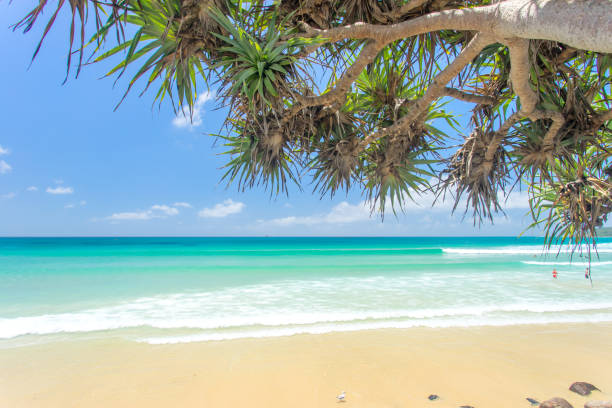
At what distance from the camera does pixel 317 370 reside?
2.88 m

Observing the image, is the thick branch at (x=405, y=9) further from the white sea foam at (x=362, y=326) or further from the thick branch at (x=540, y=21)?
the white sea foam at (x=362, y=326)

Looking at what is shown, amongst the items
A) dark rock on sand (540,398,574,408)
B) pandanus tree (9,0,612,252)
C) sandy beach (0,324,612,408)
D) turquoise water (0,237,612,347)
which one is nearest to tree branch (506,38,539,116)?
pandanus tree (9,0,612,252)

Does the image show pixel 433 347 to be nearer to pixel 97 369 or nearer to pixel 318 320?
pixel 318 320

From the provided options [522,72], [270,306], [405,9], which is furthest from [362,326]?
[405,9]

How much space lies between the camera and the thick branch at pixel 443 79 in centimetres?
167

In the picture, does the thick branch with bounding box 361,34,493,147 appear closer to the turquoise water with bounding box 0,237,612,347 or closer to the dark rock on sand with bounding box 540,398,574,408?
the dark rock on sand with bounding box 540,398,574,408

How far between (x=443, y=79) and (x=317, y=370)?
2.58 metres

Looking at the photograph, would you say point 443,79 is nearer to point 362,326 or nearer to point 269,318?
point 362,326

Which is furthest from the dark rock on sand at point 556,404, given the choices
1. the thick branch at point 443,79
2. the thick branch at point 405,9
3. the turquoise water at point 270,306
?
the thick branch at point 405,9

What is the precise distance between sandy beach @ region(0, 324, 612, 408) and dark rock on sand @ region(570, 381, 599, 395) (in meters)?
0.07

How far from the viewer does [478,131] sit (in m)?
2.50

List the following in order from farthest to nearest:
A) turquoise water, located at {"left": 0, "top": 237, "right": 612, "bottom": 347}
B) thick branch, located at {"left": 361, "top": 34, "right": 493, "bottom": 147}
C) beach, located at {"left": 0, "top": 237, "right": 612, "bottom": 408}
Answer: turquoise water, located at {"left": 0, "top": 237, "right": 612, "bottom": 347}, beach, located at {"left": 0, "top": 237, "right": 612, "bottom": 408}, thick branch, located at {"left": 361, "top": 34, "right": 493, "bottom": 147}

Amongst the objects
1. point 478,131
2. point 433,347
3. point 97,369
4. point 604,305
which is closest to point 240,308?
point 97,369

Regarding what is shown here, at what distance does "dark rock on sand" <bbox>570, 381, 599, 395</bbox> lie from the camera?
2363mm
